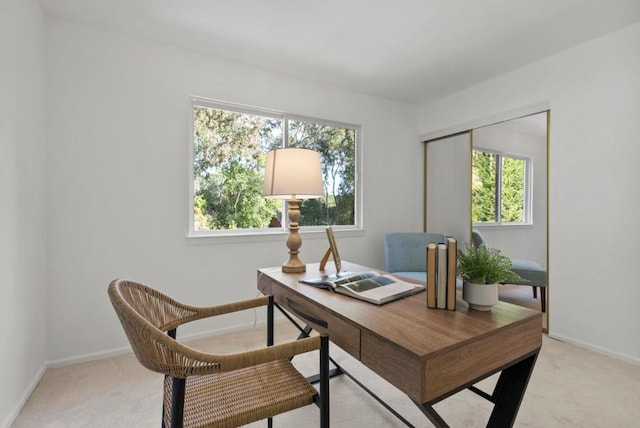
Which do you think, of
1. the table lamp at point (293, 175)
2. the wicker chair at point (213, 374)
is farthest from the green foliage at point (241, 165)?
the wicker chair at point (213, 374)

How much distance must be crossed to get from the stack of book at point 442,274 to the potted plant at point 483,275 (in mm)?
54

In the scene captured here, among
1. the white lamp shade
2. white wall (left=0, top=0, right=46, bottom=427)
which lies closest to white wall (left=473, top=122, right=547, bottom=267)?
the white lamp shade

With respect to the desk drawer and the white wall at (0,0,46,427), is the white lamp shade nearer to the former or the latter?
the desk drawer

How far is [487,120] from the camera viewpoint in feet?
10.4

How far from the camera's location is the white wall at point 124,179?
2.19m

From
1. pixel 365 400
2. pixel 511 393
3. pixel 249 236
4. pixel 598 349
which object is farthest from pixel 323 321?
pixel 598 349

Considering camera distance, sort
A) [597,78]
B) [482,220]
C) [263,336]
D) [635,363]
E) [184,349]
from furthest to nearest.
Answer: [482,220] < [263,336] < [597,78] < [635,363] < [184,349]

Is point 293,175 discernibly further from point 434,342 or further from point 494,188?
point 494,188

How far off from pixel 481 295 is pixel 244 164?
233 cm

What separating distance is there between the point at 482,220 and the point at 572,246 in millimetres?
926

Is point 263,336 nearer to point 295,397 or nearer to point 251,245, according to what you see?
point 251,245

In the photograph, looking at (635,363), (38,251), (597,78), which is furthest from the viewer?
(597,78)

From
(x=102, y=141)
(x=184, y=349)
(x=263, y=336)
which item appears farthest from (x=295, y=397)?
(x=102, y=141)

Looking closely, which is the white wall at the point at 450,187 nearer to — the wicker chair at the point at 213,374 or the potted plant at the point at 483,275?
the potted plant at the point at 483,275
